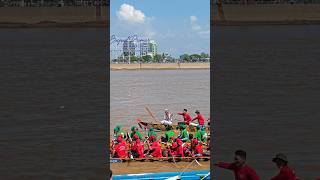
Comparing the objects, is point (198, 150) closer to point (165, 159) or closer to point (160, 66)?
point (165, 159)

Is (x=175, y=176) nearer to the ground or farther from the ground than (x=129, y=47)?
nearer to the ground

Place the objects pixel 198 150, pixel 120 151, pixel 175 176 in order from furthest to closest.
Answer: pixel 198 150 → pixel 120 151 → pixel 175 176
